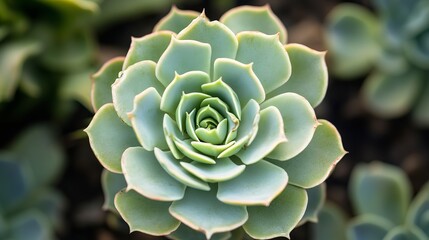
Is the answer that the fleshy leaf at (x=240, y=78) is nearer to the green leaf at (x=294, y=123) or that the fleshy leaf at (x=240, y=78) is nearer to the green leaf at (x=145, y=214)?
the green leaf at (x=294, y=123)

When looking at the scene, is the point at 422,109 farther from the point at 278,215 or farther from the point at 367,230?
the point at 278,215

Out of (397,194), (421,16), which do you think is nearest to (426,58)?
(421,16)

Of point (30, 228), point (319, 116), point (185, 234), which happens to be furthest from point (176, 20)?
point (319, 116)

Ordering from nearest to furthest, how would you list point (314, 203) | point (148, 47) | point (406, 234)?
1. point (148, 47)
2. point (314, 203)
3. point (406, 234)

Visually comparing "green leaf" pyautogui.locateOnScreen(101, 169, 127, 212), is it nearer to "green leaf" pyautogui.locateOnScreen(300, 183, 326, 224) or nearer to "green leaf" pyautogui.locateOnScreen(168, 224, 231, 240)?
"green leaf" pyautogui.locateOnScreen(168, 224, 231, 240)

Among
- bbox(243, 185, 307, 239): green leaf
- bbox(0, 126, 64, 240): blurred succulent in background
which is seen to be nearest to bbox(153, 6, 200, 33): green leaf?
bbox(243, 185, 307, 239): green leaf
